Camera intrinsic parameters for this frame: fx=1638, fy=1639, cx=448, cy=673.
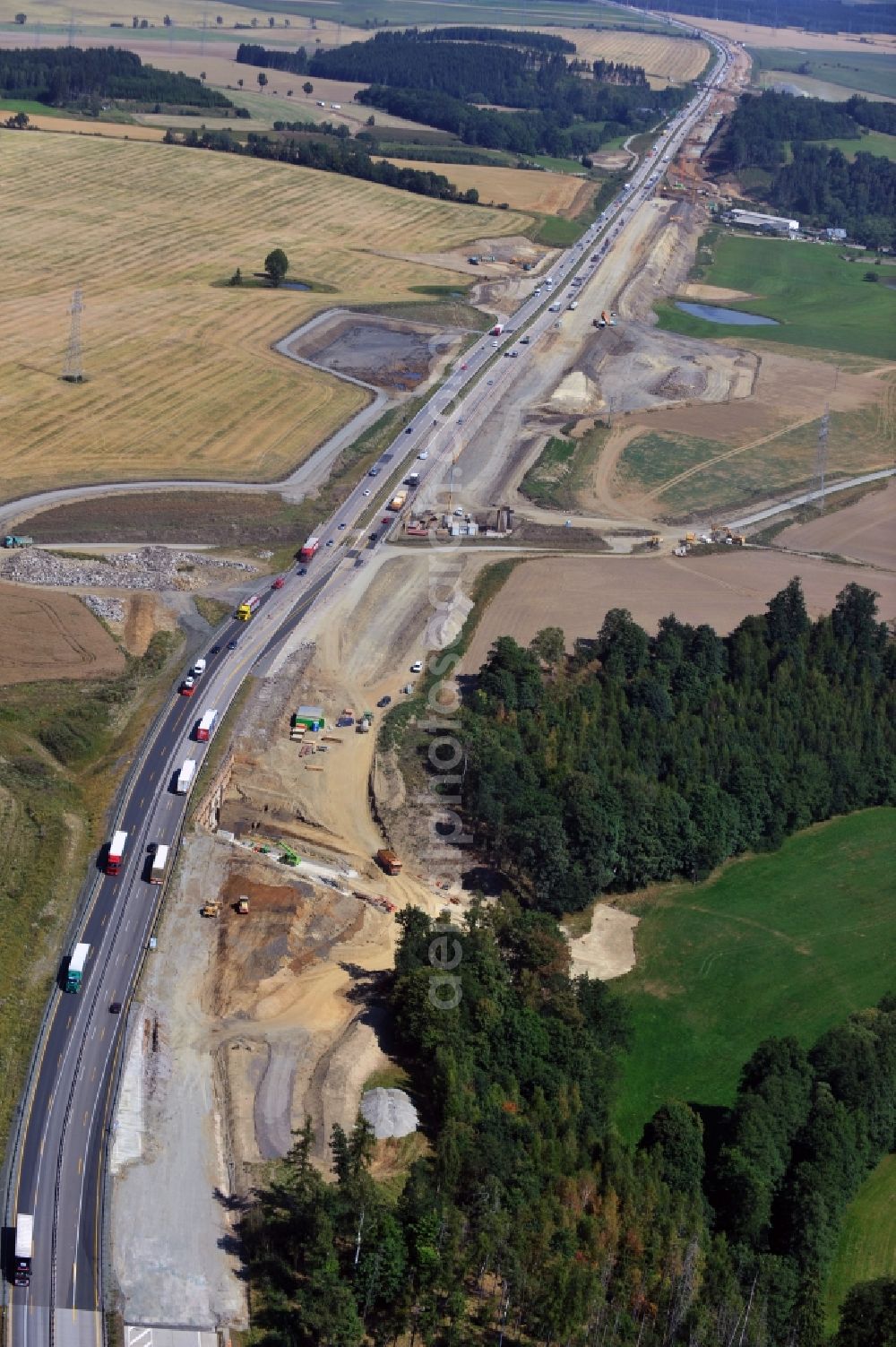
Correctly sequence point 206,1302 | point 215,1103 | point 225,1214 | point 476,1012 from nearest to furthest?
point 206,1302, point 225,1214, point 215,1103, point 476,1012

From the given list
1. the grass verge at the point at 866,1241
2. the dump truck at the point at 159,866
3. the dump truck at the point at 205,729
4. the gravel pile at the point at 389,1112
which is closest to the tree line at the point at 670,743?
the dump truck at the point at 205,729

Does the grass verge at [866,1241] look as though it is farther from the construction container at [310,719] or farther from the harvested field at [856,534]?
the harvested field at [856,534]

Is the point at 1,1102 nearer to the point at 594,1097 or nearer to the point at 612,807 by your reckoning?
the point at 594,1097

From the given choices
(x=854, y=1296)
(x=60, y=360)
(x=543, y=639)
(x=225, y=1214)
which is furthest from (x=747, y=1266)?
(x=60, y=360)

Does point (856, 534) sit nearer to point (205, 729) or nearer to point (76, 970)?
point (205, 729)

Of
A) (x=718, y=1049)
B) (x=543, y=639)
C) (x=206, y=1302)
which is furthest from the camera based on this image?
(x=543, y=639)

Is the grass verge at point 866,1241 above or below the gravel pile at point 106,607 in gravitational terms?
below

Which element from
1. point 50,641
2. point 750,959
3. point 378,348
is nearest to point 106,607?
point 50,641
